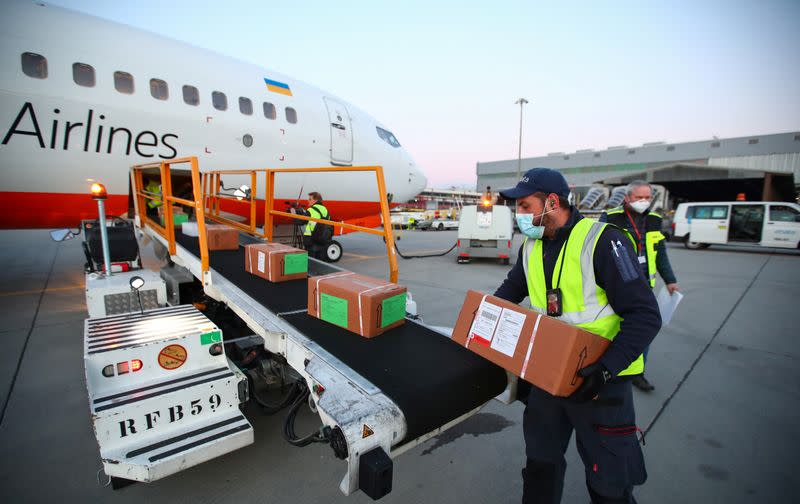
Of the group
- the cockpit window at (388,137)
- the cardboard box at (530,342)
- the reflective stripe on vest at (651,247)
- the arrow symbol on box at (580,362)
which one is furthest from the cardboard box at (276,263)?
the cockpit window at (388,137)

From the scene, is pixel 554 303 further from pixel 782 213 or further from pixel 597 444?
Result: pixel 782 213

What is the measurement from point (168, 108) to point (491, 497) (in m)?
7.57

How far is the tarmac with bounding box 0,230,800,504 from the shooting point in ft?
7.59

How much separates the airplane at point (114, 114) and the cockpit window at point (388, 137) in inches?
88.8

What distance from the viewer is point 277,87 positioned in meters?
8.04

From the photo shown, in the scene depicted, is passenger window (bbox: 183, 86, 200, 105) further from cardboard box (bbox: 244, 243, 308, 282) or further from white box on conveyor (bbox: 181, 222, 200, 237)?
cardboard box (bbox: 244, 243, 308, 282)

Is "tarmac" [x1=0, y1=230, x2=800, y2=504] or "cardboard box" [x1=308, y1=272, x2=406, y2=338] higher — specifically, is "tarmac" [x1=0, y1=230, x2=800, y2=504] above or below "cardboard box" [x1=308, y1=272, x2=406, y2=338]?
below

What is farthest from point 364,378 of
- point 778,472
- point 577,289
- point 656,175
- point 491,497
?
point 656,175

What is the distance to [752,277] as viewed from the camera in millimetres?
9242

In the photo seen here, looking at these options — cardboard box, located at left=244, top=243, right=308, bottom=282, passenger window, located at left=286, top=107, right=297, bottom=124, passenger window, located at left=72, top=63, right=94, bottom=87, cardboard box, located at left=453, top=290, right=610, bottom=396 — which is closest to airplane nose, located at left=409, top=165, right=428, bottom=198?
passenger window, located at left=286, top=107, right=297, bottom=124

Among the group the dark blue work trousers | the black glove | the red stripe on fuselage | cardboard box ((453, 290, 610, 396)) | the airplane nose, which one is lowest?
the dark blue work trousers

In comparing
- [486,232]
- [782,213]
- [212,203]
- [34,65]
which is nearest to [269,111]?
[212,203]

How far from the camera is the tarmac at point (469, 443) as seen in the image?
2.31 meters

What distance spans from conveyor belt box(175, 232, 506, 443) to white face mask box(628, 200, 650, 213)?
2361mm
